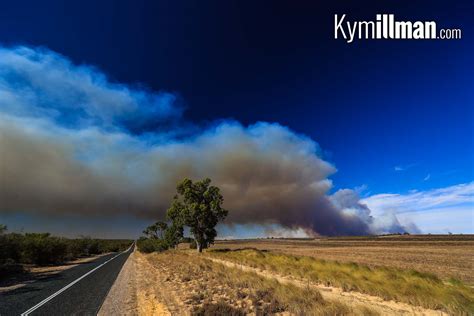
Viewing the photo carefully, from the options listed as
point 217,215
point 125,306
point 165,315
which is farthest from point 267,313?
point 217,215

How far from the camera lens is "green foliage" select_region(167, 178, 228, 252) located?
221 ft

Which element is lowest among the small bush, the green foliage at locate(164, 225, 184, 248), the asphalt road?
the green foliage at locate(164, 225, 184, 248)

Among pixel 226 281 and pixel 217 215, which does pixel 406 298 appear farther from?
pixel 217 215

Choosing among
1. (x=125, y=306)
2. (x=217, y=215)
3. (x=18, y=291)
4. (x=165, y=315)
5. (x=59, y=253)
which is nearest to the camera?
(x=165, y=315)

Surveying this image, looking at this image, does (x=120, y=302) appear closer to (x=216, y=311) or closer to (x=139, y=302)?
(x=139, y=302)

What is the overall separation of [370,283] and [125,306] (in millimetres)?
14280

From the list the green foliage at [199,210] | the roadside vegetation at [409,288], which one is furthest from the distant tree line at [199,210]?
the roadside vegetation at [409,288]

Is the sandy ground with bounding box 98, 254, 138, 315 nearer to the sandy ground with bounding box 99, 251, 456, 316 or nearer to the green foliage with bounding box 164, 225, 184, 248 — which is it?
the sandy ground with bounding box 99, 251, 456, 316

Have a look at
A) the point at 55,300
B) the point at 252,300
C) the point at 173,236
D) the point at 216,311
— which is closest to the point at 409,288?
the point at 252,300

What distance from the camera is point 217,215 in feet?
228

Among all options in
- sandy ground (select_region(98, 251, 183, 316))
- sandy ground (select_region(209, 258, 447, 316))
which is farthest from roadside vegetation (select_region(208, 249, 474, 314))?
sandy ground (select_region(98, 251, 183, 316))

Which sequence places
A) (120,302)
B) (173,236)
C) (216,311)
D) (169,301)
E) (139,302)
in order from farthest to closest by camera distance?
(173,236)
(169,301)
(139,302)
(120,302)
(216,311)

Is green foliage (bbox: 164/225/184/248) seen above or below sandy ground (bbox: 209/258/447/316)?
below

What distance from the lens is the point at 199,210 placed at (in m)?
67.4
